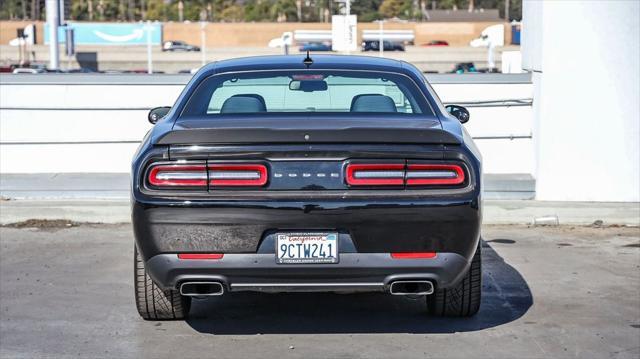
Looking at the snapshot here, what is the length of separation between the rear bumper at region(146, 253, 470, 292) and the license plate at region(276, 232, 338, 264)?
0.03 metres

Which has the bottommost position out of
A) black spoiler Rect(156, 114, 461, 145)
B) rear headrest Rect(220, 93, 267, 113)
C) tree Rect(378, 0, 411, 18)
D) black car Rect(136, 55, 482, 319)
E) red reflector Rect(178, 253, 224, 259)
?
red reflector Rect(178, 253, 224, 259)

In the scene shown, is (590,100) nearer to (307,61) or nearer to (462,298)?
(307,61)

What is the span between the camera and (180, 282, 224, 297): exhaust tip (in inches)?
221

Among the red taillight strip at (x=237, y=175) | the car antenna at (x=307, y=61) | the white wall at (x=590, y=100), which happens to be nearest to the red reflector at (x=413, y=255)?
the red taillight strip at (x=237, y=175)

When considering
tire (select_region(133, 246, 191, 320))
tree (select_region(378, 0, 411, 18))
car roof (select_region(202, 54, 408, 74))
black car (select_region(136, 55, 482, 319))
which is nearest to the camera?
black car (select_region(136, 55, 482, 319))

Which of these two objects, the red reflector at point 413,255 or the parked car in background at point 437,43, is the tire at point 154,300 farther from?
the parked car in background at point 437,43

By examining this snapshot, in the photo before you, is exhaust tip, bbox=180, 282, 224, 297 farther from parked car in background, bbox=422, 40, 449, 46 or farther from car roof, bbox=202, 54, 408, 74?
parked car in background, bbox=422, 40, 449, 46

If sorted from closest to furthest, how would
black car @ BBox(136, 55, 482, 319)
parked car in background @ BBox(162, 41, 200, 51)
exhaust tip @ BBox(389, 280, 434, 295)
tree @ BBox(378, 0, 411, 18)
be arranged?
black car @ BBox(136, 55, 482, 319) < exhaust tip @ BBox(389, 280, 434, 295) < parked car in background @ BBox(162, 41, 200, 51) < tree @ BBox(378, 0, 411, 18)

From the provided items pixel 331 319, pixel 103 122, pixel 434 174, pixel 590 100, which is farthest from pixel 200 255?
pixel 103 122

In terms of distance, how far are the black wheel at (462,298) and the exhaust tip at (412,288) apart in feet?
2.09

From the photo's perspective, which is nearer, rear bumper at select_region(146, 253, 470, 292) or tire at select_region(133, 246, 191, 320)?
rear bumper at select_region(146, 253, 470, 292)

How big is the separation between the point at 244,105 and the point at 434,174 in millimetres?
1488

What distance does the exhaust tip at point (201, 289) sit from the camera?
Result: 5.61 metres

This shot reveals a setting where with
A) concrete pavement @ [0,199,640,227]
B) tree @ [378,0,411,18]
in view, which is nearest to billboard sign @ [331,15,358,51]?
concrete pavement @ [0,199,640,227]
